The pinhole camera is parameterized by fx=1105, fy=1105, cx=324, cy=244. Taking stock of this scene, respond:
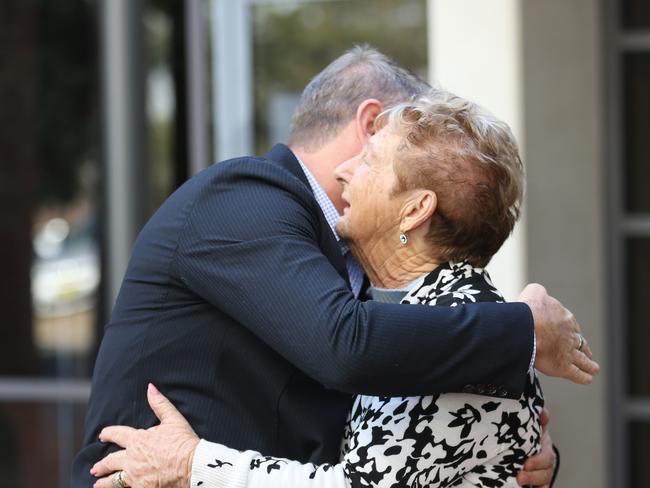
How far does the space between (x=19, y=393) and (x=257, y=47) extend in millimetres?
1923

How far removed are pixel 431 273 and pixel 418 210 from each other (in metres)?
0.12

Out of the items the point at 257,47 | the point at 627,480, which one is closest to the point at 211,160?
the point at 257,47

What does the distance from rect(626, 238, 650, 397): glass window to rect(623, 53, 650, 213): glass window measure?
0.63 feet

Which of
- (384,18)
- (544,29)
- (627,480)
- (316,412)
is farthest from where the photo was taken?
(384,18)

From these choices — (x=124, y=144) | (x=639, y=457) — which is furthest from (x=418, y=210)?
(x=124, y=144)

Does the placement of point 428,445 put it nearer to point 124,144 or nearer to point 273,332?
point 273,332

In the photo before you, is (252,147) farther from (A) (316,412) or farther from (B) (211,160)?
(A) (316,412)

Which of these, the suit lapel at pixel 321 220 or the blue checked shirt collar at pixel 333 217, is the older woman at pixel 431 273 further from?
the blue checked shirt collar at pixel 333 217

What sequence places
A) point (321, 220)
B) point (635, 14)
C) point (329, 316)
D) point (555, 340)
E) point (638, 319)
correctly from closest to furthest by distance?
1. point (329, 316)
2. point (555, 340)
3. point (321, 220)
4. point (635, 14)
5. point (638, 319)

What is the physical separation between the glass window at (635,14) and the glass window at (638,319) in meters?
0.86

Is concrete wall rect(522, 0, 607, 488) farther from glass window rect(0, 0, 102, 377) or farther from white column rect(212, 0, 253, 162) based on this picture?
glass window rect(0, 0, 102, 377)

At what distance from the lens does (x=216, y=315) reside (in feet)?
6.40

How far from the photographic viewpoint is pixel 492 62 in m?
3.93

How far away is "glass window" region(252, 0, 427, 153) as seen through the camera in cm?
479
